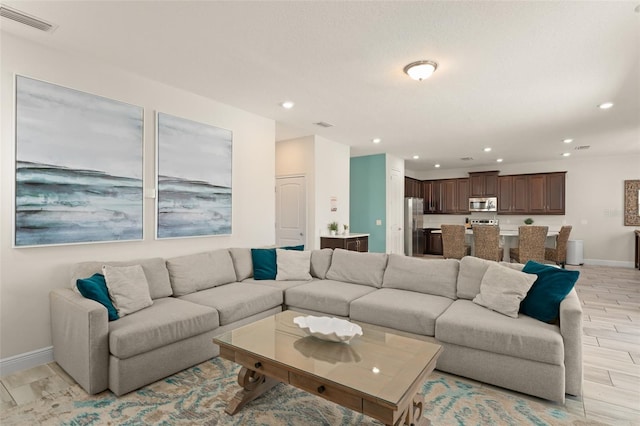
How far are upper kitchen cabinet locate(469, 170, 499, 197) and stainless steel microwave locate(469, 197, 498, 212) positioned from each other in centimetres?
13

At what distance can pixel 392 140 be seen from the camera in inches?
250

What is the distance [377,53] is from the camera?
2912 millimetres

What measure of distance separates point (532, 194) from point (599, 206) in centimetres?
144

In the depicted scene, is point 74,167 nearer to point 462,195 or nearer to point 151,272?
point 151,272

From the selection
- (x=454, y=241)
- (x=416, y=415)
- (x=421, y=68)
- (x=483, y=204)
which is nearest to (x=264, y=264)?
(x=416, y=415)

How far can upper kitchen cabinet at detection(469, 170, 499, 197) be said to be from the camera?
940 centimetres

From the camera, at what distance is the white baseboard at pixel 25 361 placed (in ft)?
8.60

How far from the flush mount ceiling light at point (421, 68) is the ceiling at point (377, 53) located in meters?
0.06

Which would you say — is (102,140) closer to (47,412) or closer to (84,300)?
(84,300)

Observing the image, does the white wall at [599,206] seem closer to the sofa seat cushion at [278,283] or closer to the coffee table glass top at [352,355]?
the sofa seat cushion at [278,283]

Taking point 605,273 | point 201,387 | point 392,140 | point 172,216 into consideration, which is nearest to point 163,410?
point 201,387

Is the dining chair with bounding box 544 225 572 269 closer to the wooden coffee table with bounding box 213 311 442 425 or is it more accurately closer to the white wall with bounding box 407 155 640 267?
the white wall with bounding box 407 155 640 267

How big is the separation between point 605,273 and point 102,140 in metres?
9.21

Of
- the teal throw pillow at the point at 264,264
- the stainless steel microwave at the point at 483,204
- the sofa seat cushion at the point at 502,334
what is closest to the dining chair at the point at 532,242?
the stainless steel microwave at the point at 483,204
